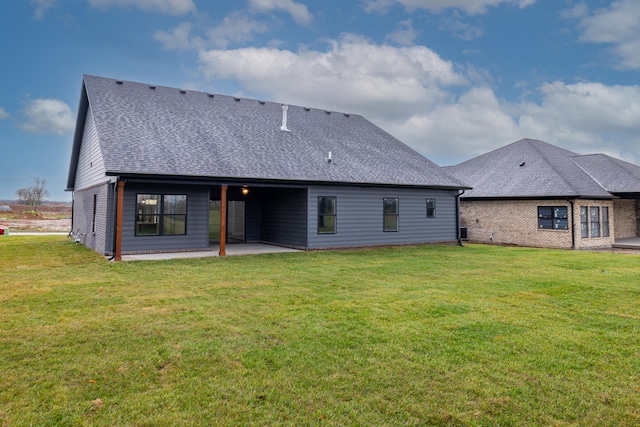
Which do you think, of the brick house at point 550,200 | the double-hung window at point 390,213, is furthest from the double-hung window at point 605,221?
the double-hung window at point 390,213

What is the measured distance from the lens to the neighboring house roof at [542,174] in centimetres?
1701

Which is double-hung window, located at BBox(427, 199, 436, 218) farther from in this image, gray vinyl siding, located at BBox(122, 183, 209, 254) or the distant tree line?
the distant tree line

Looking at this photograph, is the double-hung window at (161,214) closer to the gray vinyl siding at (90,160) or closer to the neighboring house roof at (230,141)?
the neighboring house roof at (230,141)

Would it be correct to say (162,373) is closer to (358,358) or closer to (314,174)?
(358,358)

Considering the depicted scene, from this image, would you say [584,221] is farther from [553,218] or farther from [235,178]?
[235,178]

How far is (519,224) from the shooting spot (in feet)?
57.9

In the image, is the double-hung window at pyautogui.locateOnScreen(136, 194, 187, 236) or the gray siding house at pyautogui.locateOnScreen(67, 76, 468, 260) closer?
the gray siding house at pyautogui.locateOnScreen(67, 76, 468, 260)

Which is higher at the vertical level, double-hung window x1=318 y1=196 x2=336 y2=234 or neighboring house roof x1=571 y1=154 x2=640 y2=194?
neighboring house roof x1=571 y1=154 x2=640 y2=194

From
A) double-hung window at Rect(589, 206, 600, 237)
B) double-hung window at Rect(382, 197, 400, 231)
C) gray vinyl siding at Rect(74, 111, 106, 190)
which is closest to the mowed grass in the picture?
gray vinyl siding at Rect(74, 111, 106, 190)

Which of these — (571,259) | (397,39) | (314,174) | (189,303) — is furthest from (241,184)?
(397,39)

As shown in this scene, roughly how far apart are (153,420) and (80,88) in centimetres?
1664

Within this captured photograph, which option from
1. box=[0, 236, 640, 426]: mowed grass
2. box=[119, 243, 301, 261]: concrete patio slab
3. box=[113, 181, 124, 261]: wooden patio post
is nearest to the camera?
box=[0, 236, 640, 426]: mowed grass

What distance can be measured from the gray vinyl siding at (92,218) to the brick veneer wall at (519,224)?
1651 cm

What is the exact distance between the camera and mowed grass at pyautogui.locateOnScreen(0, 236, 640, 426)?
2.73 metres
